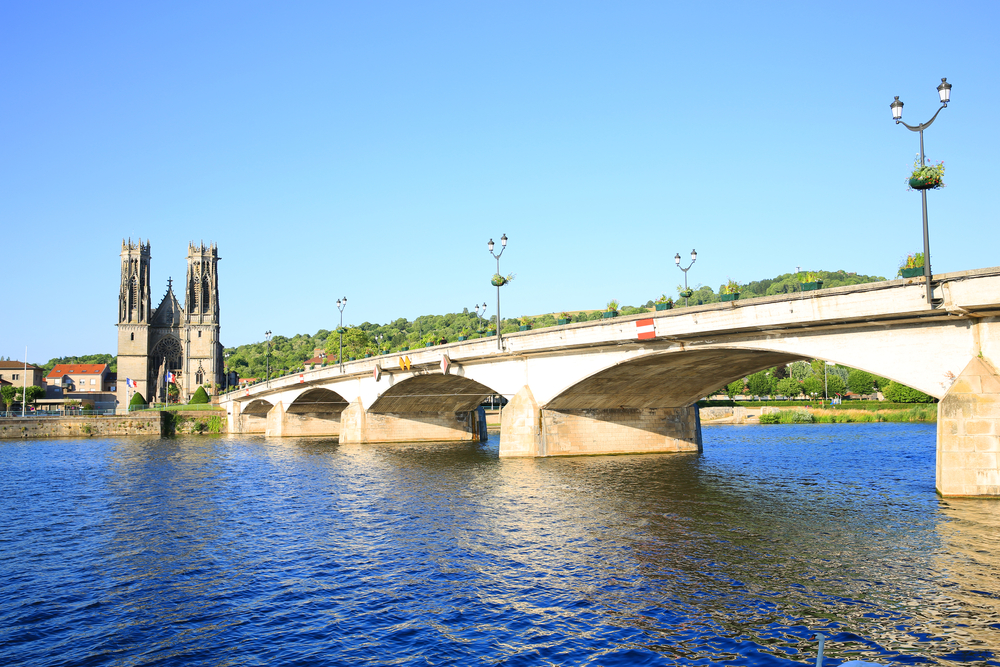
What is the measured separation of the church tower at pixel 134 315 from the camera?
494 feet

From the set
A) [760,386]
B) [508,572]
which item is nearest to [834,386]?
[760,386]

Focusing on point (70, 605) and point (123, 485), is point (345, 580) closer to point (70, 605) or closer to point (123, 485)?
point (70, 605)

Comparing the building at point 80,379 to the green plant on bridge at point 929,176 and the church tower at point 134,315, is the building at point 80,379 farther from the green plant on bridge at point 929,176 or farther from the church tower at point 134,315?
the green plant on bridge at point 929,176

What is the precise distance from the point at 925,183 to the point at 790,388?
107m

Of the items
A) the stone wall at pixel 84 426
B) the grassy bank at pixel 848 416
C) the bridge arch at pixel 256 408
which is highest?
the bridge arch at pixel 256 408

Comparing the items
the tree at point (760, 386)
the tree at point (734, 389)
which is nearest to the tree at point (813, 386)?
the tree at point (760, 386)

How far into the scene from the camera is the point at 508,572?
1747cm

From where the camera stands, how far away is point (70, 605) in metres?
15.5

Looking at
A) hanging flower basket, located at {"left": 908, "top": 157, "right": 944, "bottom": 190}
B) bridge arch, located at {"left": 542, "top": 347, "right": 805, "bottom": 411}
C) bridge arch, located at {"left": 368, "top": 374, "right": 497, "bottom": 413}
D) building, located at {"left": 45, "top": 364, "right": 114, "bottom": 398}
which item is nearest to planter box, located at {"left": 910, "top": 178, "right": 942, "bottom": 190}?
hanging flower basket, located at {"left": 908, "top": 157, "right": 944, "bottom": 190}

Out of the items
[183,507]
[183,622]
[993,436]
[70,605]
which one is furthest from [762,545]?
[183,507]

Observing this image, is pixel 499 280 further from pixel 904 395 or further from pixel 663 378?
pixel 904 395

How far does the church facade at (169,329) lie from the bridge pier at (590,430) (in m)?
122

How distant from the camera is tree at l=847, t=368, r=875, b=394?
10906 centimetres

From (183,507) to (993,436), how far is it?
98.3 ft
